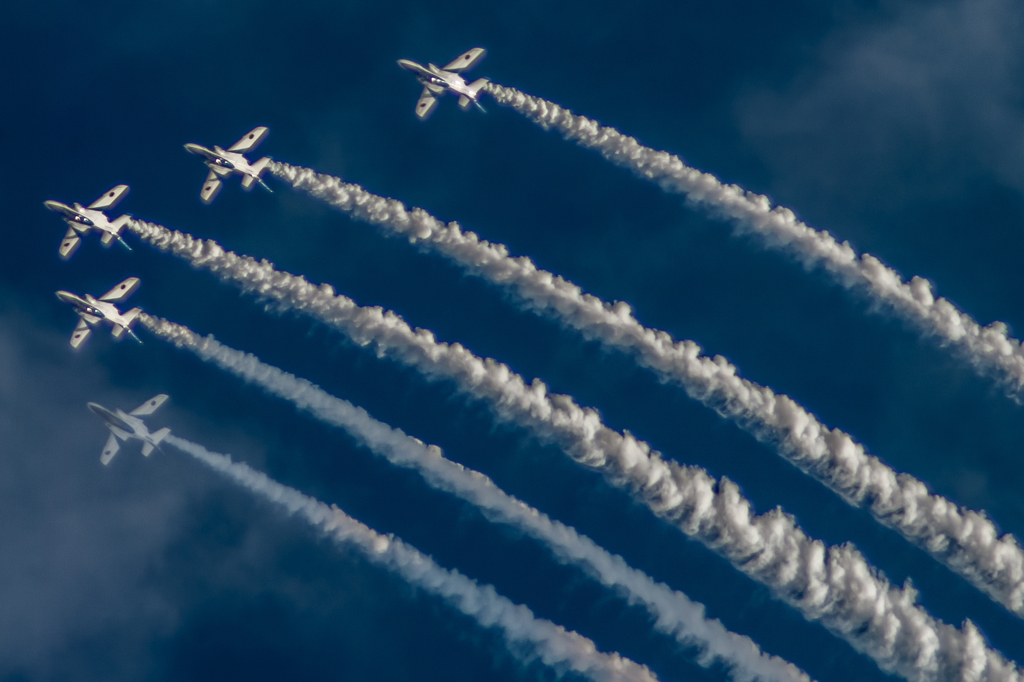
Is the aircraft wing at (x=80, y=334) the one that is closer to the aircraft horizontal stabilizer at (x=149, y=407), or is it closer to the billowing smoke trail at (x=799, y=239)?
the aircraft horizontal stabilizer at (x=149, y=407)

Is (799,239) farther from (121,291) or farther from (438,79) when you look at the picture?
(121,291)

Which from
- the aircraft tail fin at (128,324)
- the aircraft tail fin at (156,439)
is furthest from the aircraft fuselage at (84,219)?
the aircraft tail fin at (156,439)

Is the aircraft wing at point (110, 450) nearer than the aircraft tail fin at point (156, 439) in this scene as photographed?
No

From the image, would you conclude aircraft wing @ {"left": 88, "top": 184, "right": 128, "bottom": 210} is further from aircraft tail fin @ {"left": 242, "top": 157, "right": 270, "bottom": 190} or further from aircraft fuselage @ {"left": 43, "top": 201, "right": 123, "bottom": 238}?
aircraft tail fin @ {"left": 242, "top": 157, "right": 270, "bottom": 190}

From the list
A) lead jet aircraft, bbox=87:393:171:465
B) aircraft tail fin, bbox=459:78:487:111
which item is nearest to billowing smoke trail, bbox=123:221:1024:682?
aircraft tail fin, bbox=459:78:487:111

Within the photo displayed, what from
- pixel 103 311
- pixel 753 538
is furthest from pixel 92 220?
pixel 753 538

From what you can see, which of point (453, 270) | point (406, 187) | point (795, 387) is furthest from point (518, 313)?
point (795, 387)

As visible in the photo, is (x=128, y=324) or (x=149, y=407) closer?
(x=149, y=407)

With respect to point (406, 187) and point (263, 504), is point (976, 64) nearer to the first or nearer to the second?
point (406, 187)
